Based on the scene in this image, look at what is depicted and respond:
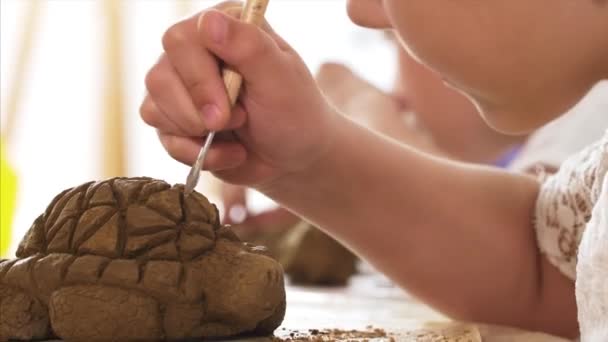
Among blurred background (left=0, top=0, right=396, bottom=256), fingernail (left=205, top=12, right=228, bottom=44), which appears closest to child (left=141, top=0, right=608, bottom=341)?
fingernail (left=205, top=12, right=228, bottom=44)

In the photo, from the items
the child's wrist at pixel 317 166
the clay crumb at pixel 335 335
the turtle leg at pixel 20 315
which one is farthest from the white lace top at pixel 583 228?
the turtle leg at pixel 20 315

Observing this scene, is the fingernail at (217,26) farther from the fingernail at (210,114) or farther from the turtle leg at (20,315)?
the turtle leg at (20,315)

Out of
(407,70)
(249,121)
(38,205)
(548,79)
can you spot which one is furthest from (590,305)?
(38,205)

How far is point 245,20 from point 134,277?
0.24 m

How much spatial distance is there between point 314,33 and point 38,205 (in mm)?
1192

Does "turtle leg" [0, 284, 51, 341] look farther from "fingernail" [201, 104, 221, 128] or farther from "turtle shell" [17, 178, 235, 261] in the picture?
"fingernail" [201, 104, 221, 128]

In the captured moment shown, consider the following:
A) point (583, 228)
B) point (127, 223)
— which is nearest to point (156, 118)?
point (127, 223)

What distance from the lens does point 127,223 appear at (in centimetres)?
57

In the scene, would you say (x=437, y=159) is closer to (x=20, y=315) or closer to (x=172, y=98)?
(x=172, y=98)

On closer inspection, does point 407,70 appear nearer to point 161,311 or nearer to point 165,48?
point 165,48

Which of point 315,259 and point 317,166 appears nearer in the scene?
point 317,166

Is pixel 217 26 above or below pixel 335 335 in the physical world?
above

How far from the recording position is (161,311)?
549mm

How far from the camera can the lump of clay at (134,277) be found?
54cm
